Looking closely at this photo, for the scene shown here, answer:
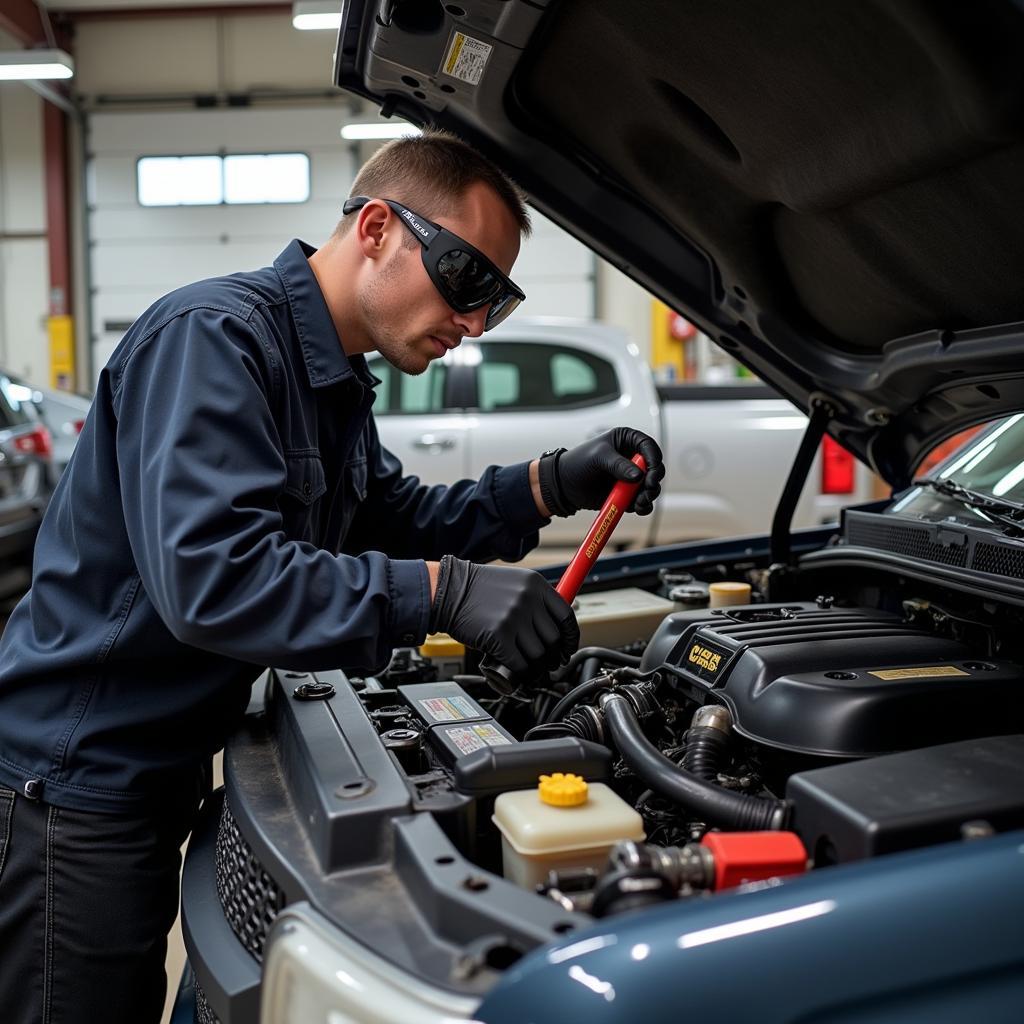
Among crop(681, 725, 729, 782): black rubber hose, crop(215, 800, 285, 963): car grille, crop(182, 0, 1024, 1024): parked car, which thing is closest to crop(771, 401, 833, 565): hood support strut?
crop(182, 0, 1024, 1024): parked car

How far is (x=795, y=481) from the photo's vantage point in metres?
2.14

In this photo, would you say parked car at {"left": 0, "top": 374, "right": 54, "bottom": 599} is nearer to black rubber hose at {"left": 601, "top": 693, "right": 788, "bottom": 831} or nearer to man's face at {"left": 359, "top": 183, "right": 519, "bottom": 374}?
man's face at {"left": 359, "top": 183, "right": 519, "bottom": 374}

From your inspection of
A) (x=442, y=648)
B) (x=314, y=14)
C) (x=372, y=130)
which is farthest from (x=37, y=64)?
(x=442, y=648)

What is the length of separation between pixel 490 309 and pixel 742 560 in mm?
1114

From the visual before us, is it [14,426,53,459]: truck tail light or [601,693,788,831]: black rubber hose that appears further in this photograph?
[14,426,53,459]: truck tail light

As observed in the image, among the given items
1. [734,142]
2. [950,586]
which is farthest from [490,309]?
[950,586]

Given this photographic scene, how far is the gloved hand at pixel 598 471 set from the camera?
5.88 feet

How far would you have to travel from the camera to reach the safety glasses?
1.47 metres

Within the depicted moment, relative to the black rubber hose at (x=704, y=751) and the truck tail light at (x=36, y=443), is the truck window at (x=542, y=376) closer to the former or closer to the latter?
the truck tail light at (x=36, y=443)

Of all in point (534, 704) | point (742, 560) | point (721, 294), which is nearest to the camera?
point (534, 704)

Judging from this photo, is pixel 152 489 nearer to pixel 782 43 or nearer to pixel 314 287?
pixel 314 287

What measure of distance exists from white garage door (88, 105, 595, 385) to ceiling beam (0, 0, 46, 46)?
3.26 ft

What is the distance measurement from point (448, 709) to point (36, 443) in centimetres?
458

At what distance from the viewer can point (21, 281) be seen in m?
11.0
